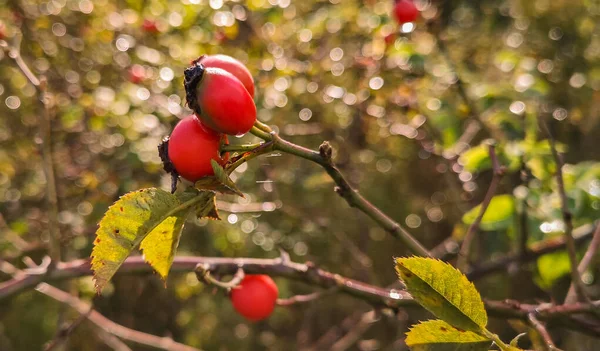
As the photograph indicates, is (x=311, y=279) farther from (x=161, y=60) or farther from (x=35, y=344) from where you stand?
(x=35, y=344)

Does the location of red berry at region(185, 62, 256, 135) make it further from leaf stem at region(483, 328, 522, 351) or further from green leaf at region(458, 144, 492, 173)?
green leaf at region(458, 144, 492, 173)

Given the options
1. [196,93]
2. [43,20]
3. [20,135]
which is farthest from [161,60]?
[196,93]

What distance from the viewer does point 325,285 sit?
1348 millimetres

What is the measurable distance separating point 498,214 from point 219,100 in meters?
1.15

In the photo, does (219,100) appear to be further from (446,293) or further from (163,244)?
(446,293)

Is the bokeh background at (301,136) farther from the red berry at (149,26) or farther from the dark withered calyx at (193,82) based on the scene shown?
the dark withered calyx at (193,82)

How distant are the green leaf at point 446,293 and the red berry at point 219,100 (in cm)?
33

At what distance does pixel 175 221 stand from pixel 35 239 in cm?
281

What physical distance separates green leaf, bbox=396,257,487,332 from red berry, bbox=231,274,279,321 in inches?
31.6

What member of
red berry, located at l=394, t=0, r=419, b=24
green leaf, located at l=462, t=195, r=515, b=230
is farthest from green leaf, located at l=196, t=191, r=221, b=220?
red berry, located at l=394, t=0, r=419, b=24

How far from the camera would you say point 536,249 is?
A: 65.9 inches

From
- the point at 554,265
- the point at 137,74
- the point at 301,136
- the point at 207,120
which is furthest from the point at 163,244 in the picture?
the point at 301,136

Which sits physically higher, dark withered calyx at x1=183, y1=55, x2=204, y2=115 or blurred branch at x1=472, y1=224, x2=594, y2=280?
dark withered calyx at x1=183, y1=55, x2=204, y2=115

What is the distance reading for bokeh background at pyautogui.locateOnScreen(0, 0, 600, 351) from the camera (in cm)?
238
